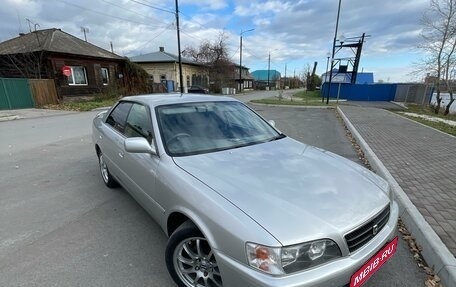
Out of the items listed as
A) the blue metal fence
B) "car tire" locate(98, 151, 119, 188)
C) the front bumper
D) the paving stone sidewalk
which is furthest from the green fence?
the blue metal fence

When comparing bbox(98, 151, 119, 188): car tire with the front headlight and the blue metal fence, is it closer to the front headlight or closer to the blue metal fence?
the front headlight

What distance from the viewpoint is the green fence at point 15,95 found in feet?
53.7

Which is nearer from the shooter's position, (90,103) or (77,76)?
(90,103)

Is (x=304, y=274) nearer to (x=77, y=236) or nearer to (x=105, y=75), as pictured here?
(x=77, y=236)

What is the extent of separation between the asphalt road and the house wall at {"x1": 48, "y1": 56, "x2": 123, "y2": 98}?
57.0 ft

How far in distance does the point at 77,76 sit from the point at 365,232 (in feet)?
81.9

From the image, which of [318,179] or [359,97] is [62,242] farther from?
[359,97]

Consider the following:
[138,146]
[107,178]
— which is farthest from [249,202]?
[107,178]

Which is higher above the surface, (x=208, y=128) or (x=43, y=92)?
(x=208, y=128)

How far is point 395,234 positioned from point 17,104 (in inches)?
830

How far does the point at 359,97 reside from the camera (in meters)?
29.9

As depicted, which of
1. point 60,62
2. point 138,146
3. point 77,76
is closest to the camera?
point 138,146

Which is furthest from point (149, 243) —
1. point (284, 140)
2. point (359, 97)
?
point (359, 97)

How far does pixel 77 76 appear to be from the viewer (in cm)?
2212
